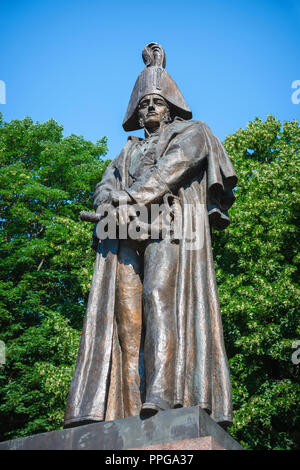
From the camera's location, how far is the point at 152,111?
6.70m

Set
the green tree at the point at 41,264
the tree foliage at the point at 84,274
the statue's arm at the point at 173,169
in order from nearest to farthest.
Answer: the statue's arm at the point at 173,169, the tree foliage at the point at 84,274, the green tree at the point at 41,264

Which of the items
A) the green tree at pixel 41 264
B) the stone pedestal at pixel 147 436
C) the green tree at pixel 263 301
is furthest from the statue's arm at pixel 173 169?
the green tree at pixel 41 264

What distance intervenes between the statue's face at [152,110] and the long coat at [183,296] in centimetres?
30

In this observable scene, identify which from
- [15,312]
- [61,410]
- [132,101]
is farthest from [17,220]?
Result: [132,101]

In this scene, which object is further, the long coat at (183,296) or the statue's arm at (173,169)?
the statue's arm at (173,169)

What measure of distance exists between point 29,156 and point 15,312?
805 centimetres

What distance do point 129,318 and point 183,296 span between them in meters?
0.61

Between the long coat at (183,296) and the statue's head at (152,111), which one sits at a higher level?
the statue's head at (152,111)

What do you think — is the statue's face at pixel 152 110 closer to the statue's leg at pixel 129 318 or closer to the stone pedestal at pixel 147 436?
the statue's leg at pixel 129 318

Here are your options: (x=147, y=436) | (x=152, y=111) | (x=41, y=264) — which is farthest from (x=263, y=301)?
Result: (x=147, y=436)

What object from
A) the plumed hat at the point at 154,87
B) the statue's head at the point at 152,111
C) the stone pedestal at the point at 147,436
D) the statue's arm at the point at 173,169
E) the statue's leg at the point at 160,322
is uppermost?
the plumed hat at the point at 154,87

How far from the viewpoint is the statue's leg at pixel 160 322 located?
15.6 feet

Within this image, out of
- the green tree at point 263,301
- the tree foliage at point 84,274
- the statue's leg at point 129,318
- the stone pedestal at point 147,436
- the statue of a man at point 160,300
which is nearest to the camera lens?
the stone pedestal at point 147,436

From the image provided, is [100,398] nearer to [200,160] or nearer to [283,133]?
[200,160]
